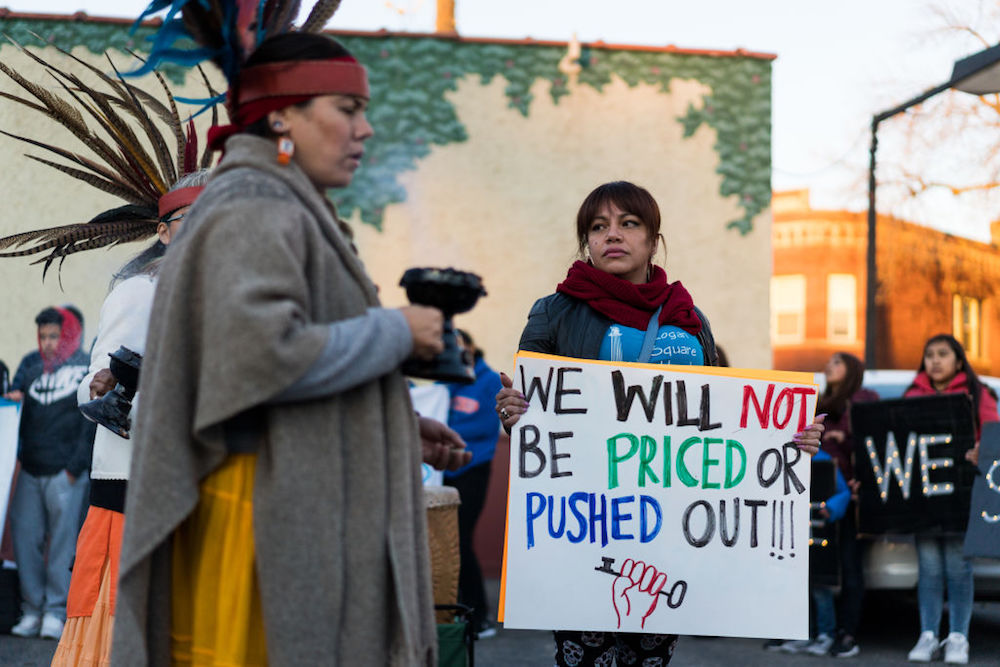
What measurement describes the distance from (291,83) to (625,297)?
1.62 meters

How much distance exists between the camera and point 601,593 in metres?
3.70

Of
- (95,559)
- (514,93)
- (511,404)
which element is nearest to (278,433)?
(511,404)

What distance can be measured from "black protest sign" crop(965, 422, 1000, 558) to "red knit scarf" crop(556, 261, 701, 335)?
157 inches

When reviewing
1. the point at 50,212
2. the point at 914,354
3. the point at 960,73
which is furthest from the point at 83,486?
the point at 914,354

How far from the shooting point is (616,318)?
3791mm

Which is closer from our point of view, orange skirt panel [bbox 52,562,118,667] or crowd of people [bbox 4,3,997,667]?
crowd of people [bbox 4,3,997,667]

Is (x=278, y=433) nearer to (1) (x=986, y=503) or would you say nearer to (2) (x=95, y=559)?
(2) (x=95, y=559)

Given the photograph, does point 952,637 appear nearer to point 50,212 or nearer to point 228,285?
point 228,285

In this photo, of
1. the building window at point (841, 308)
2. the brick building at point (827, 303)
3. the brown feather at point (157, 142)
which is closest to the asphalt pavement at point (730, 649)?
the brown feather at point (157, 142)

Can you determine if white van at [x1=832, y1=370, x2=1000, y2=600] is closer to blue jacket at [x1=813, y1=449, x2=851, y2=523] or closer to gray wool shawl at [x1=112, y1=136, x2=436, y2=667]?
blue jacket at [x1=813, y1=449, x2=851, y2=523]

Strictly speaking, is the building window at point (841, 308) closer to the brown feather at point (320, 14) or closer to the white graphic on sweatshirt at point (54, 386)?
the white graphic on sweatshirt at point (54, 386)

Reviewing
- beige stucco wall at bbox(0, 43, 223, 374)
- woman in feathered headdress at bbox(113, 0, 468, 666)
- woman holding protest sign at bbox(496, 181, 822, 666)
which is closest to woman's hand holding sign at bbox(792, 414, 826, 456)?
woman holding protest sign at bbox(496, 181, 822, 666)

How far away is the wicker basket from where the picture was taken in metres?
5.62

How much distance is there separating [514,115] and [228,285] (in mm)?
9772
